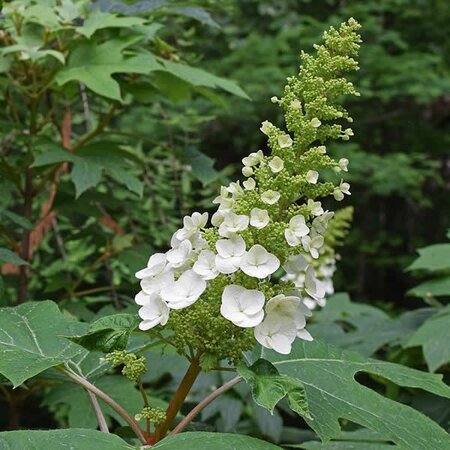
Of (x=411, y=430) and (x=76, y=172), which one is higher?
(x=411, y=430)

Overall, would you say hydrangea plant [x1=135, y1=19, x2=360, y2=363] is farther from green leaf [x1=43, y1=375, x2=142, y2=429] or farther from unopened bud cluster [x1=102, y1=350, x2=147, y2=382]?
green leaf [x1=43, y1=375, x2=142, y2=429]

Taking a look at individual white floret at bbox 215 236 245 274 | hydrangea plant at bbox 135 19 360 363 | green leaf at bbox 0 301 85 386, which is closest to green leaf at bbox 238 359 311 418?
hydrangea plant at bbox 135 19 360 363

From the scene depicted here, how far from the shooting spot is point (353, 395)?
1218mm

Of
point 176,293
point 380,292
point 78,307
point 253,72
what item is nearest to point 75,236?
point 78,307

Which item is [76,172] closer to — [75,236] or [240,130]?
[75,236]

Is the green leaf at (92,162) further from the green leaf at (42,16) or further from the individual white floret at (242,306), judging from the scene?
the individual white floret at (242,306)

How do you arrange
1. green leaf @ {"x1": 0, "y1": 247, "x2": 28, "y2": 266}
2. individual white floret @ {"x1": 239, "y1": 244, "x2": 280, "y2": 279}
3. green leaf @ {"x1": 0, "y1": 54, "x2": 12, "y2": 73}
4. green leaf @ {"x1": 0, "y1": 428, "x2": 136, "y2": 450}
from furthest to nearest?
green leaf @ {"x1": 0, "y1": 54, "x2": 12, "y2": 73}, green leaf @ {"x1": 0, "y1": 247, "x2": 28, "y2": 266}, individual white floret @ {"x1": 239, "y1": 244, "x2": 280, "y2": 279}, green leaf @ {"x1": 0, "y1": 428, "x2": 136, "y2": 450}

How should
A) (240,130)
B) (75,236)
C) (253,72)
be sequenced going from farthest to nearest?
(240,130) < (253,72) < (75,236)

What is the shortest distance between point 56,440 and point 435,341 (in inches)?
52.3

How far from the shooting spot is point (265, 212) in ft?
3.59

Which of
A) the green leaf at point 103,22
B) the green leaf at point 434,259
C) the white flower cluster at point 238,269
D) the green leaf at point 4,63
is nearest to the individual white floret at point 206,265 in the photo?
the white flower cluster at point 238,269

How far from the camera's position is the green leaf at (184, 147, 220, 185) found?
2285mm

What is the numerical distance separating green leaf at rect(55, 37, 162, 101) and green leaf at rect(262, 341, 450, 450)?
2.82ft

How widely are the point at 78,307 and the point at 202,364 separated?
1.11m
